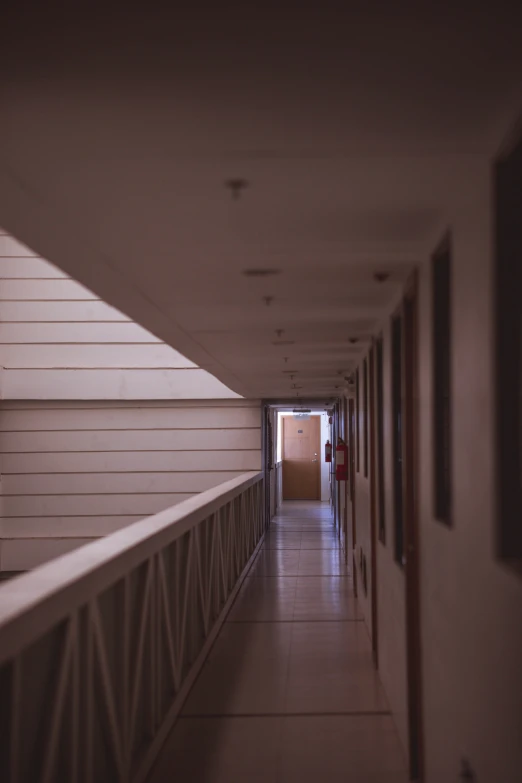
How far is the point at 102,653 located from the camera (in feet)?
7.90

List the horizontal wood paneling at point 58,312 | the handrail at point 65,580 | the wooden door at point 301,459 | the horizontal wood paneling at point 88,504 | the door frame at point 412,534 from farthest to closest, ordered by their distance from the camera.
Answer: the wooden door at point 301,459
the horizontal wood paneling at point 58,312
the horizontal wood paneling at point 88,504
the door frame at point 412,534
the handrail at point 65,580

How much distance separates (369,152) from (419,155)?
5.1 inches

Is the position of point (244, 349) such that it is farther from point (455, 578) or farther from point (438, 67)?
point (438, 67)

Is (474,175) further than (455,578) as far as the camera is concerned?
No

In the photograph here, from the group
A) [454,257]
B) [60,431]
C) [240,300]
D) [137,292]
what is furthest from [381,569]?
[60,431]

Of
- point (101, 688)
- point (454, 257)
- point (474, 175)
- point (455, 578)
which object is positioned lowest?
point (101, 688)

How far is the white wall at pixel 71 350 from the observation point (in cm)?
1114

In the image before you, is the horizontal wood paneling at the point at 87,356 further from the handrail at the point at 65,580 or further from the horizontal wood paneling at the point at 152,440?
the handrail at the point at 65,580

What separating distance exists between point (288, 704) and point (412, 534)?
5.10 ft

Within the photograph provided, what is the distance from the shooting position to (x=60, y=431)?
11266 millimetres

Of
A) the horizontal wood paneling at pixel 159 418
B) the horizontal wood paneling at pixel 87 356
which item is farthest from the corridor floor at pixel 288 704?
the horizontal wood paneling at pixel 87 356

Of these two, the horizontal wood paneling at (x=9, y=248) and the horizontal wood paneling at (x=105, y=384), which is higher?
the horizontal wood paneling at (x=9, y=248)

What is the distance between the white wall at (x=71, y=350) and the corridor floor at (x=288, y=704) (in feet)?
15.6

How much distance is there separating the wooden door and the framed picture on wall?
51.4 ft
